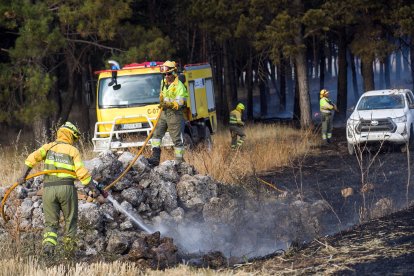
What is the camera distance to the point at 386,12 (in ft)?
98.0

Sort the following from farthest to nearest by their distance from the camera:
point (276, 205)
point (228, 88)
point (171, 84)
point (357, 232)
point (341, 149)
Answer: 1. point (228, 88)
2. point (341, 149)
3. point (171, 84)
4. point (276, 205)
5. point (357, 232)

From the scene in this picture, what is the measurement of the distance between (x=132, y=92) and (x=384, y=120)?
6546mm

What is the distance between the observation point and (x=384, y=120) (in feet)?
69.9

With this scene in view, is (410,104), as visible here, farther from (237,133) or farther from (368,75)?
(368,75)

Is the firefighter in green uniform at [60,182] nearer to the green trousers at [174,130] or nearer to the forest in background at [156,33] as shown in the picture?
the green trousers at [174,130]

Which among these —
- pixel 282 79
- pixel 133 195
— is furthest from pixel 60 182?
pixel 282 79

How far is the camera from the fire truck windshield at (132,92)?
1877cm

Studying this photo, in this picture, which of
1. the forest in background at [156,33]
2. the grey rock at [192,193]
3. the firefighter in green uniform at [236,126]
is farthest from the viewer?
the forest in background at [156,33]

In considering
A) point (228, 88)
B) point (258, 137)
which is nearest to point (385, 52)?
point (258, 137)

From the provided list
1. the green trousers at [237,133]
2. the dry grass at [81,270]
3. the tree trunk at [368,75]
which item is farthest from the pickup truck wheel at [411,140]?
the dry grass at [81,270]

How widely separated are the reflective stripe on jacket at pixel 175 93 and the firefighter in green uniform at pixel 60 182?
5.03 meters

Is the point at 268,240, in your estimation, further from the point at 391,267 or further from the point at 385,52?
the point at 385,52

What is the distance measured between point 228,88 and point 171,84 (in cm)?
2323

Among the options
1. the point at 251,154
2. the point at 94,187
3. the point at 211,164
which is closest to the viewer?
Answer: the point at 94,187
